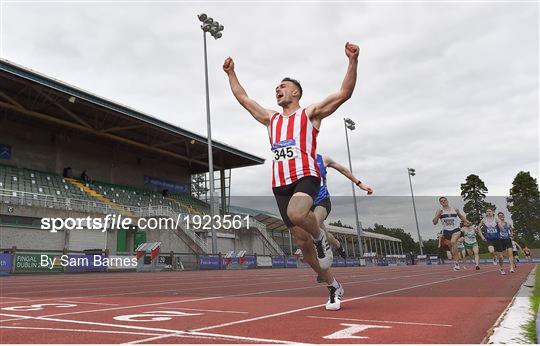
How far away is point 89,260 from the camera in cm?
2084

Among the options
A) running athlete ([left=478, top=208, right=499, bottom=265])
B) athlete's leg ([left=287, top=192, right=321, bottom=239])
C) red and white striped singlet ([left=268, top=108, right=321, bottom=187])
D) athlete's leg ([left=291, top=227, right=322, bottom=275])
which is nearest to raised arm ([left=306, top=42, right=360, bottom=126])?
red and white striped singlet ([left=268, top=108, right=321, bottom=187])

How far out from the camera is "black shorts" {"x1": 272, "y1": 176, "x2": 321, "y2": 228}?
12.8ft

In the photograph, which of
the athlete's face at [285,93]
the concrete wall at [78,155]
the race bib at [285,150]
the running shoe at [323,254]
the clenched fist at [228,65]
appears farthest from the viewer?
the concrete wall at [78,155]

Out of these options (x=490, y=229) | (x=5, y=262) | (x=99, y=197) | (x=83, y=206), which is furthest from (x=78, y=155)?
(x=490, y=229)

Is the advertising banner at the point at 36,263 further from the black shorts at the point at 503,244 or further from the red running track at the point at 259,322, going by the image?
the black shorts at the point at 503,244

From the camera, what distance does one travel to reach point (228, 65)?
186 inches

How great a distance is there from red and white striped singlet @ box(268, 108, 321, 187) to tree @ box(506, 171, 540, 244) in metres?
71.2

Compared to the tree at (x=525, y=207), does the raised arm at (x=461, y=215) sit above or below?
below

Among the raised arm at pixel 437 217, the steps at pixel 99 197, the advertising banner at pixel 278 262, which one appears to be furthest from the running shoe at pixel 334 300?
the steps at pixel 99 197

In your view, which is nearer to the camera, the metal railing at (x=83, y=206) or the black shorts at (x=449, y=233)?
the black shorts at (x=449, y=233)

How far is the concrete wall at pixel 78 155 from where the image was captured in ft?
110

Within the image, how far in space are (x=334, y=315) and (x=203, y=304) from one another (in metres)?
1.82

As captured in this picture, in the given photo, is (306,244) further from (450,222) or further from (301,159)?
(450,222)

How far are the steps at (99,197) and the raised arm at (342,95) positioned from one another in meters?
28.9
